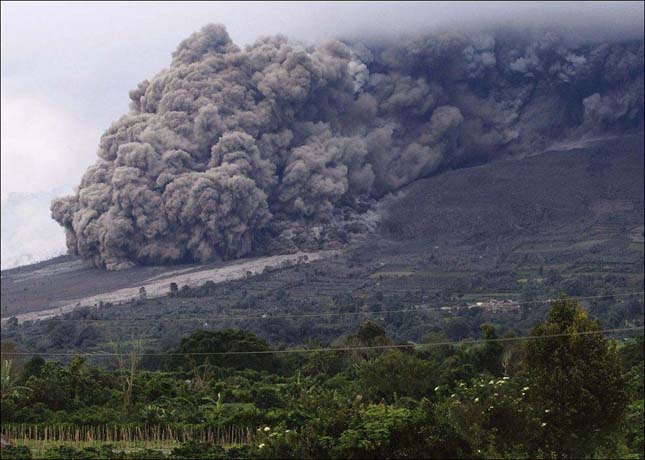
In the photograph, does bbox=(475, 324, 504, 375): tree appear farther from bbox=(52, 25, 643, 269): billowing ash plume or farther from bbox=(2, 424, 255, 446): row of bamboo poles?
bbox=(52, 25, 643, 269): billowing ash plume

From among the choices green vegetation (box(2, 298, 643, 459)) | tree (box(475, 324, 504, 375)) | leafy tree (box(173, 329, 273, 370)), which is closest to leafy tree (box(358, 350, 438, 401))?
green vegetation (box(2, 298, 643, 459))

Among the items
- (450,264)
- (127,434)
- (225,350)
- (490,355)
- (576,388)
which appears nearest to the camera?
(576,388)

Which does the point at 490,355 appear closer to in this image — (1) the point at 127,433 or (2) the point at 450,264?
(1) the point at 127,433

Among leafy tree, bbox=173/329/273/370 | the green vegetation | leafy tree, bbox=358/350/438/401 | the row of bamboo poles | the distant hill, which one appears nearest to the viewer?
the green vegetation

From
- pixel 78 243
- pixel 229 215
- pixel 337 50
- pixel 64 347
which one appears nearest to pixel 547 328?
pixel 64 347

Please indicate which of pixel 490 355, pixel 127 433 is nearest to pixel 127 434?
pixel 127 433

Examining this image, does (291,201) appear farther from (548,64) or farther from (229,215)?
(548,64)
